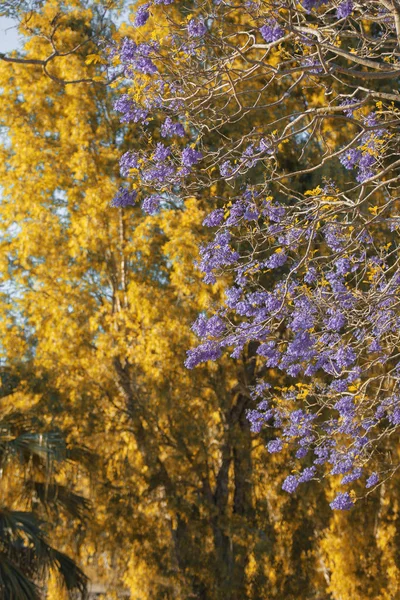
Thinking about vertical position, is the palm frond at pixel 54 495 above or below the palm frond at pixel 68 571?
above

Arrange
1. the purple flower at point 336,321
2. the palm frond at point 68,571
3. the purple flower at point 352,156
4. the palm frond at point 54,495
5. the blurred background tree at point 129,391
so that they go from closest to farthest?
the purple flower at point 336,321
the purple flower at point 352,156
the palm frond at point 68,571
the palm frond at point 54,495
the blurred background tree at point 129,391

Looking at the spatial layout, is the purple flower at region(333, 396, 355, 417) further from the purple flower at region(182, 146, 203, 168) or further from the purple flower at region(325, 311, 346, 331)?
the purple flower at region(182, 146, 203, 168)

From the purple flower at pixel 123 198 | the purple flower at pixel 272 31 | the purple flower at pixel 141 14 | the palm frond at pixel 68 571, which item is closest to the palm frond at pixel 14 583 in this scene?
the palm frond at pixel 68 571

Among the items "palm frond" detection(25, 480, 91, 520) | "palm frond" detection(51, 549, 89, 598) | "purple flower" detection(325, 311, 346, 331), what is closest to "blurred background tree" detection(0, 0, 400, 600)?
"palm frond" detection(25, 480, 91, 520)

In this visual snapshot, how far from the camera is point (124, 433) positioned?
14156 mm

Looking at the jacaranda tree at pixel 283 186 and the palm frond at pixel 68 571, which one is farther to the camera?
the palm frond at pixel 68 571

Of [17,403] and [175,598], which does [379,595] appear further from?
[17,403]

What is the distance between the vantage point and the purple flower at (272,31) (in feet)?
18.5

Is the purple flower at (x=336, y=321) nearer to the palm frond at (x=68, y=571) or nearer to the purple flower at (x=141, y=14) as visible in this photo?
the purple flower at (x=141, y=14)

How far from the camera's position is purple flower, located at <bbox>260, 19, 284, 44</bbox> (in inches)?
223

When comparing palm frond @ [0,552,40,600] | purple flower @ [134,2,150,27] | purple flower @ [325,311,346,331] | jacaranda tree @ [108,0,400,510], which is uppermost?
purple flower @ [134,2,150,27]

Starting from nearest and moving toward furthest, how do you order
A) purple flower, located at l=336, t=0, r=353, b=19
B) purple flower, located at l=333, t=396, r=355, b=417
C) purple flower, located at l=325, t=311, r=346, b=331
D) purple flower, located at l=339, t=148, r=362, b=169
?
purple flower, located at l=336, t=0, r=353, b=19, purple flower, located at l=325, t=311, r=346, b=331, purple flower, located at l=339, t=148, r=362, b=169, purple flower, located at l=333, t=396, r=355, b=417

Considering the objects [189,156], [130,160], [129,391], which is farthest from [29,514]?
[189,156]

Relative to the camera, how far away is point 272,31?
18.8ft
